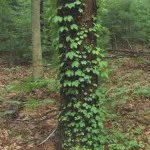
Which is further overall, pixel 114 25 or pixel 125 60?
pixel 114 25

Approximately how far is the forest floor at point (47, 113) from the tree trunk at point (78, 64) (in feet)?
2.54

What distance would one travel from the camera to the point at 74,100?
5383 mm

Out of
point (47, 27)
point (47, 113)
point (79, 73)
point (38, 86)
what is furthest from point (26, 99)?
point (47, 27)

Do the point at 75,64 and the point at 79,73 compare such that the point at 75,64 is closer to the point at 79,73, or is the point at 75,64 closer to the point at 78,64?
the point at 78,64

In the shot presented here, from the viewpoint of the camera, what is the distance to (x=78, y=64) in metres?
5.18

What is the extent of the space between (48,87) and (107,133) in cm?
421

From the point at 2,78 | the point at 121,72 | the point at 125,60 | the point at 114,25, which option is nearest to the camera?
the point at 121,72

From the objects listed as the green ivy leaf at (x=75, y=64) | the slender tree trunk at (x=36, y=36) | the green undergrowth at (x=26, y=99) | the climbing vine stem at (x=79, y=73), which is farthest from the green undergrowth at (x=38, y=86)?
the green ivy leaf at (x=75, y=64)

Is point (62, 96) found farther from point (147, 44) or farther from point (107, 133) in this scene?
point (147, 44)

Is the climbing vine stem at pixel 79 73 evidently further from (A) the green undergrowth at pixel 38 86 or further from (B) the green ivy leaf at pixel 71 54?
(A) the green undergrowth at pixel 38 86

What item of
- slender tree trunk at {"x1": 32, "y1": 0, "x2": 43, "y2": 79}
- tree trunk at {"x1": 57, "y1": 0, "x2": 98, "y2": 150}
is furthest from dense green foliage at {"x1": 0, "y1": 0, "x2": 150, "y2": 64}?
tree trunk at {"x1": 57, "y1": 0, "x2": 98, "y2": 150}

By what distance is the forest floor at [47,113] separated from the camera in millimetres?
6027

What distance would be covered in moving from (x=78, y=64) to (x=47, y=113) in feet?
5.27

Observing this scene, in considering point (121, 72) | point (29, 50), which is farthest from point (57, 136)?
point (29, 50)
